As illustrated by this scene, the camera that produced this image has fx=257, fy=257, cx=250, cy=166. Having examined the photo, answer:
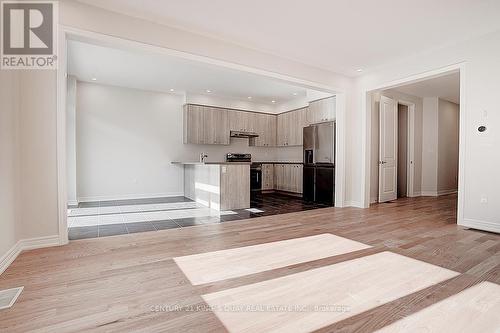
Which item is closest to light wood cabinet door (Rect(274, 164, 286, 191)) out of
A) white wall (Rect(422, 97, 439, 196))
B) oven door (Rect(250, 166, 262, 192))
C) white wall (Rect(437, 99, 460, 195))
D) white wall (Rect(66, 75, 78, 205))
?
oven door (Rect(250, 166, 262, 192))

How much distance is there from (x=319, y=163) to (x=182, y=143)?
12.7 feet

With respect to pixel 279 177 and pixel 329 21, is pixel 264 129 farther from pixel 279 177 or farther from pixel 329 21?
pixel 329 21

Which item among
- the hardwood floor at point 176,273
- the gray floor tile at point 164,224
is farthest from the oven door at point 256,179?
the gray floor tile at point 164,224

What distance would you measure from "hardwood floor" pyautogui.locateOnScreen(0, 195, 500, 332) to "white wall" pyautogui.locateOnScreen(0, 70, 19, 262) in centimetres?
30

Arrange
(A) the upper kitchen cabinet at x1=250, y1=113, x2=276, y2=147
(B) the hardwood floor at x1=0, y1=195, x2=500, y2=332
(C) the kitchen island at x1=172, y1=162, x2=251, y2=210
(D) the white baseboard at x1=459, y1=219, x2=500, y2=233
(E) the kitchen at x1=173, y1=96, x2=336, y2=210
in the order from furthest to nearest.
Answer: (A) the upper kitchen cabinet at x1=250, y1=113, x2=276, y2=147, (E) the kitchen at x1=173, y1=96, x2=336, y2=210, (C) the kitchen island at x1=172, y1=162, x2=251, y2=210, (D) the white baseboard at x1=459, y1=219, x2=500, y2=233, (B) the hardwood floor at x1=0, y1=195, x2=500, y2=332

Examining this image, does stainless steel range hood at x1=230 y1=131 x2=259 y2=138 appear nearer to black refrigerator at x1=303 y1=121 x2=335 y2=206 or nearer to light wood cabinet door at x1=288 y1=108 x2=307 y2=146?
light wood cabinet door at x1=288 y1=108 x2=307 y2=146

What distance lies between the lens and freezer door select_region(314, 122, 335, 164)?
578 cm

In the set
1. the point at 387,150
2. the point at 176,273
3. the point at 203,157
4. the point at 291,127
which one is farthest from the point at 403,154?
the point at 176,273

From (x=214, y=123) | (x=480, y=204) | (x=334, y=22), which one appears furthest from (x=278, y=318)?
(x=214, y=123)

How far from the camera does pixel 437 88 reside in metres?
6.32

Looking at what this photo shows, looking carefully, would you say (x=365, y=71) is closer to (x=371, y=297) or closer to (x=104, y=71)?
(x=371, y=297)

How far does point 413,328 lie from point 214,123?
6.67m

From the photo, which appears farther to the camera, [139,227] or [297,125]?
[297,125]

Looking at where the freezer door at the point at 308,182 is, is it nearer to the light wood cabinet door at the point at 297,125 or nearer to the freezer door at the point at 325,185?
the freezer door at the point at 325,185
